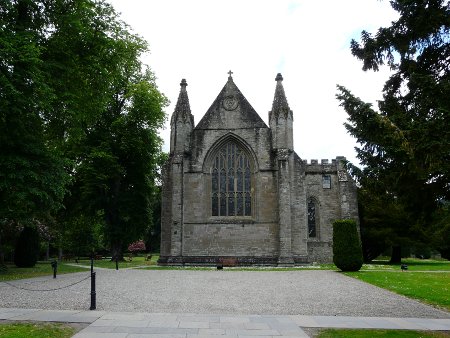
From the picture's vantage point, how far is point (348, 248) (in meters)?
23.0

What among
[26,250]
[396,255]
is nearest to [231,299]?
[26,250]

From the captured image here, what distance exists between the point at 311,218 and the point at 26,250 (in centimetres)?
2112

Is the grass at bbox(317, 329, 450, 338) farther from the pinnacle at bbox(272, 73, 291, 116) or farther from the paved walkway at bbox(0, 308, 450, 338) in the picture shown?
the pinnacle at bbox(272, 73, 291, 116)

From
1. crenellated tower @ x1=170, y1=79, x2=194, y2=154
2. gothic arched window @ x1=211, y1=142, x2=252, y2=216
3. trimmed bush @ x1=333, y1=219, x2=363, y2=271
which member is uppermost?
crenellated tower @ x1=170, y1=79, x2=194, y2=154

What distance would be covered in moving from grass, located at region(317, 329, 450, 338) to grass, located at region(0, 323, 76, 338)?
4.78m

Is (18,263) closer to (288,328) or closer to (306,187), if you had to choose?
(306,187)

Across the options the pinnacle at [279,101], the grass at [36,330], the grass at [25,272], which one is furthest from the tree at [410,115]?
the pinnacle at [279,101]

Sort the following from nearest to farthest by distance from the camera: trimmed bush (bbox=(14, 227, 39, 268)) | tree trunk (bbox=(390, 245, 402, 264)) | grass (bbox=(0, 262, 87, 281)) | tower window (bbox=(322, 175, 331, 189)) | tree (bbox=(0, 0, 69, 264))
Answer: tree (bbox=(0, 0, 69, 264))
grass (bbox=(0, 262, 87, 281))
trimmed bush (bbox=(14, 227, 39, 268))
tower window (bbox=(322, 175, 331, 189))
tree trunk (bbox=(390, 245, 402, 264))

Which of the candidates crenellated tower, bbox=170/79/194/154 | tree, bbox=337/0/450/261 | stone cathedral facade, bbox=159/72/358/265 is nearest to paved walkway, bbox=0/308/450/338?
tree, bbox=337/0/450/261

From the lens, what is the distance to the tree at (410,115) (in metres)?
7.45

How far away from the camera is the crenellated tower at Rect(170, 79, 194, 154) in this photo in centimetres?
3036

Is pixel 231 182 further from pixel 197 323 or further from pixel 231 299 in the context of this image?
pixel 197 323

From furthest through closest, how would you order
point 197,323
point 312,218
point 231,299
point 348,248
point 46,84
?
point 312,218, point 348,248, point 46,84, point 231,299, point 197,323

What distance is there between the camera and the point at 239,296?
1277 cm
